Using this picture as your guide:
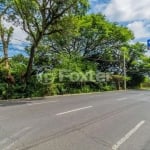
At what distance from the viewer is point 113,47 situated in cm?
5412

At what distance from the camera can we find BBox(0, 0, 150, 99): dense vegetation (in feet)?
86.5

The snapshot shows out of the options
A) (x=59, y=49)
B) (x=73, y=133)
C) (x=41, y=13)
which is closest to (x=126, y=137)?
(x=73, y=133)

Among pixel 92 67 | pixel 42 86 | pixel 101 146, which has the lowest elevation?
pixel 101 146

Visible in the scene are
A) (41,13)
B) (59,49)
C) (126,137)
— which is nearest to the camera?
(126,137)

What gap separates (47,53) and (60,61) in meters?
2.37

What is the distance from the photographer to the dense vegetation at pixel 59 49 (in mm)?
26375

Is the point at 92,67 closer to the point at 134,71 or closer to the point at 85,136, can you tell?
the point at 134,71

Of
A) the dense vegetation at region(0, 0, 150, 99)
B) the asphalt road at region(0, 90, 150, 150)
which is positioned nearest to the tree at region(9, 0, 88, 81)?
the dense vegetation at region(0, 0, 150, 99)

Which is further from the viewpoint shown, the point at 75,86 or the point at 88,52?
the point at 88,52

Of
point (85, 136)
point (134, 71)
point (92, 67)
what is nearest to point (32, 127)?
point (85, 136)

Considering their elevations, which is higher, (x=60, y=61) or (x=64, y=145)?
(x=60, y=61)

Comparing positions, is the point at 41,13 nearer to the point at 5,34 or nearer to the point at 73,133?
the point at 5,34

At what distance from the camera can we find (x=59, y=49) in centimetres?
4828

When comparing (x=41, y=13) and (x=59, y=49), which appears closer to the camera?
(x=41, y=13)
